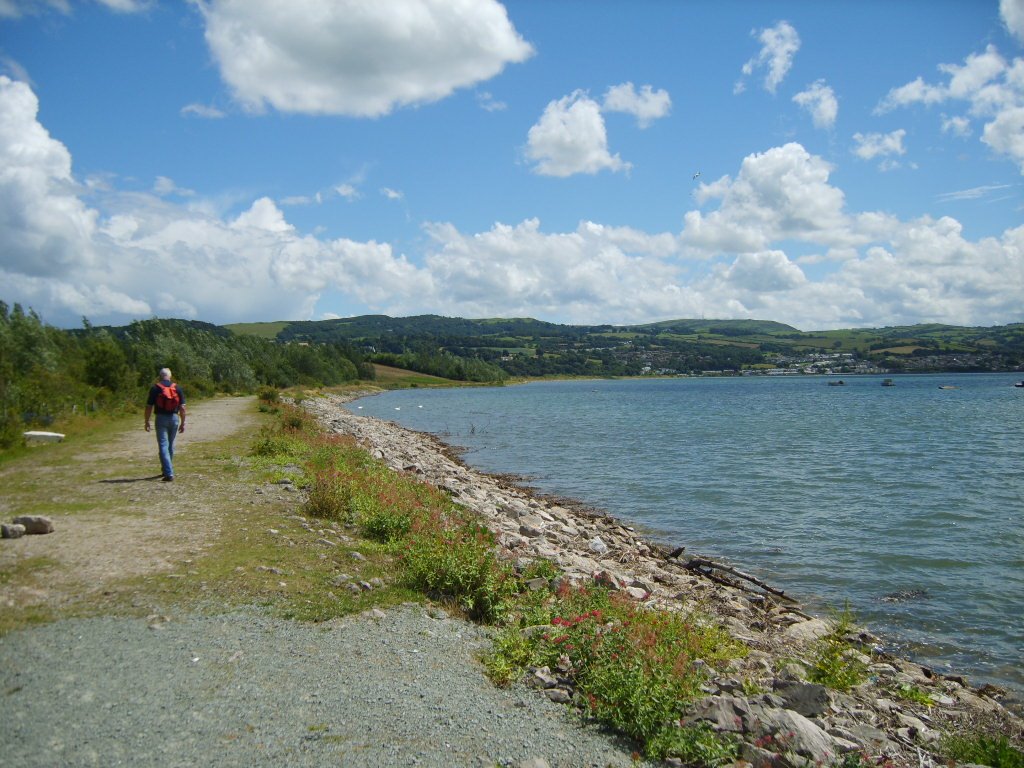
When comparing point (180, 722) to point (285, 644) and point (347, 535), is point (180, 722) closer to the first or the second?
point (285, 644)

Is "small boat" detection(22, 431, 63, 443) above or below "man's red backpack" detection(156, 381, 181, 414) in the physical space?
below

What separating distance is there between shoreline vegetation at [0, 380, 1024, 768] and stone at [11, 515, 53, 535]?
1.19ft

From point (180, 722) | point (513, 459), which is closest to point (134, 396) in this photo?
point (513, 459)

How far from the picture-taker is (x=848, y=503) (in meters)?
23.8

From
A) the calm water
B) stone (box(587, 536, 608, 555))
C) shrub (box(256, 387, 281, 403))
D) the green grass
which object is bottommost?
the calm water

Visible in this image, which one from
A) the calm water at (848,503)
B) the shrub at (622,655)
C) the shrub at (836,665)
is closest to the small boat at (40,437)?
the calm water at (848,503)

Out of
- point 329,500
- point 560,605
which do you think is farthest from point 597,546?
point 560,605

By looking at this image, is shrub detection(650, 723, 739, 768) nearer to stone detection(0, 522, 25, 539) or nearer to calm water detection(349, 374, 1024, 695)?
calm water detection(349, 374, 1024, 695)

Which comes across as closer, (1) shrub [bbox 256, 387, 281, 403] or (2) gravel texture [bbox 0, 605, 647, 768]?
(2) gravel texture [bbox 0, 605, 647, 768]

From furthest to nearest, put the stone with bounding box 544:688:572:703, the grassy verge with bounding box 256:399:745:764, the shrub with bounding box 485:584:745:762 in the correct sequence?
1. the stone with bounding box 544:688:572:703
2. the grassy verge with bounding box 256:399:745:764
3. the shrub with bounding box 485:584:745:762

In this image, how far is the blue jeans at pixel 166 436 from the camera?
50.2ft

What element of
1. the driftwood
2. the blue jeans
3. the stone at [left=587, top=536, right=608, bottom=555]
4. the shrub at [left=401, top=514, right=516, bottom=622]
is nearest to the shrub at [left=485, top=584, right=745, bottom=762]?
the shrub at [left=401, top=514, right=516, bottom=622]

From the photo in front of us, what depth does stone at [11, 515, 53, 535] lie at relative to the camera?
406 inches

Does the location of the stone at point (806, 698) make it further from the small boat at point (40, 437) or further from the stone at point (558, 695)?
the small boat at point (40, 437)
